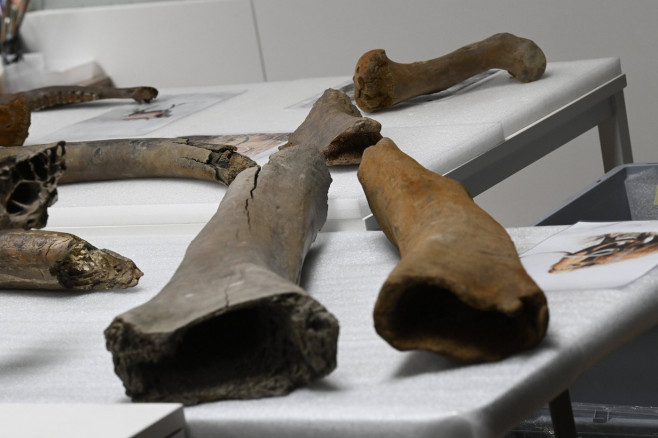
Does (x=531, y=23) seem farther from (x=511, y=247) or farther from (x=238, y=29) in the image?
(x=511, y=247)

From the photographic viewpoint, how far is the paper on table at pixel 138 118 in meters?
2.42

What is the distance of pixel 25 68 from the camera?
3777 mm

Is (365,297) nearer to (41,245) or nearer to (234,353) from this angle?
(234,353)

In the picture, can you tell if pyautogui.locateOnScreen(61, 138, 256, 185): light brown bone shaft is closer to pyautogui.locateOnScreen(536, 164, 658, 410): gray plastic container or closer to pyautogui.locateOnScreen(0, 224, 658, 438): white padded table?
pyautogui.locateOnScreen(0, 224, 658, 438): white padded table

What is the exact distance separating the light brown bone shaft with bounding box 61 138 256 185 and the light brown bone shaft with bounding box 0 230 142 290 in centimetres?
43

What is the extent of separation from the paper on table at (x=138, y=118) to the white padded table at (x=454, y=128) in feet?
0.12

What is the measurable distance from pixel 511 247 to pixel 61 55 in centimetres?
344

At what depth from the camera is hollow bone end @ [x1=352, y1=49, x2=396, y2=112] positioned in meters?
2.06

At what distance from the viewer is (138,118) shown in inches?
101

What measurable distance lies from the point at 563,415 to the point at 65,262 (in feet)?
2.03

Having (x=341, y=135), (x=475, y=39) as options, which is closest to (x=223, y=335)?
(x=341, y=135)

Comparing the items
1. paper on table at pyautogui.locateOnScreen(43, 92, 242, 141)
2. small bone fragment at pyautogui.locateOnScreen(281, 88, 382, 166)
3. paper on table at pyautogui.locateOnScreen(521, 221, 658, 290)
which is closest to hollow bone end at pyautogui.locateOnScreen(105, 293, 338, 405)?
paper on table at pyautogui.locateOnScreen(521, 221, 658, 290)

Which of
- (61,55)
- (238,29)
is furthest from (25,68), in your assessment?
(238,29)

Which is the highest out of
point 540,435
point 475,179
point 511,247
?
point 511,247
